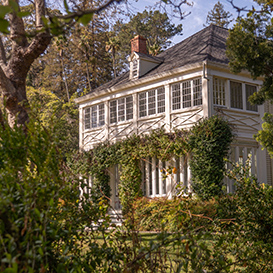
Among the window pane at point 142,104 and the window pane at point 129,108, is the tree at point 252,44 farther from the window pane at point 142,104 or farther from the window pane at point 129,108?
the window pane at point 129,108

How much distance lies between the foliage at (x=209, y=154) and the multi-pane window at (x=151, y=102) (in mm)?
3139

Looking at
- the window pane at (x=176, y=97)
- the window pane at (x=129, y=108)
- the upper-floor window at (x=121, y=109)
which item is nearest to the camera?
the window pane at (x=176, y=97)

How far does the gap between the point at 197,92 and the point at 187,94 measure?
1.83 feet

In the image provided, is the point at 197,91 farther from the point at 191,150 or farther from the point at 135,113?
the point at 135,113

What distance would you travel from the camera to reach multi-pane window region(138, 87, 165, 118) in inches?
695

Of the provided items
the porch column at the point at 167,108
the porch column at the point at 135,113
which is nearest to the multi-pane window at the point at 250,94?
the porch column at the point at 167,108

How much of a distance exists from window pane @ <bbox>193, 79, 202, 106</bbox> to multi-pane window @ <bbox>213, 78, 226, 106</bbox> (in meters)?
0.62

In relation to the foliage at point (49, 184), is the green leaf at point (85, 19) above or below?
above

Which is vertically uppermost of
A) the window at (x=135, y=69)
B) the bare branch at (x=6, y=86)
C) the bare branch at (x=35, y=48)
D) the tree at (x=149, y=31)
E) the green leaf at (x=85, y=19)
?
the tree at (x=149, y=31)

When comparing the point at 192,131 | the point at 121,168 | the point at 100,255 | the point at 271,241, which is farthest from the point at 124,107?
the point at 100,255

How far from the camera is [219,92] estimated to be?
16.1 metres

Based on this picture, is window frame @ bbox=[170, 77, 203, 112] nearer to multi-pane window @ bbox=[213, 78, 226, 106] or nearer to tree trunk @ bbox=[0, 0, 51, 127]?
multi-pane window @ bbox=[213, 78, 226, 106]

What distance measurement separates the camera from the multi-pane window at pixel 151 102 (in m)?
17.7

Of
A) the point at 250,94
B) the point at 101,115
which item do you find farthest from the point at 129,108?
the point at 250,94
